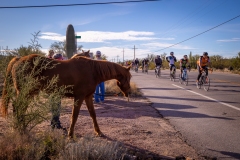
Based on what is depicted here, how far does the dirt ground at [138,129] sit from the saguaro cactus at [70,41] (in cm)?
758

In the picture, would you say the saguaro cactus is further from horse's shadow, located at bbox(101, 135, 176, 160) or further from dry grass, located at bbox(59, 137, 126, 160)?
dry grass, located at bbox(59, 137, 126, 160)

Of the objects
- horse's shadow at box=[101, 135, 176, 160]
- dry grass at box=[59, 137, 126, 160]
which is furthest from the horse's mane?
dry grass at box=[59, 137, 126, 160]

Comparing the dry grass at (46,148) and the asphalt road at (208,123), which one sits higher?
the dry grass at (46,148)

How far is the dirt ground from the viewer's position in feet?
14.3

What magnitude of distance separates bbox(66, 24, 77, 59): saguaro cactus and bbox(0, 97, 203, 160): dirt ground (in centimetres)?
758

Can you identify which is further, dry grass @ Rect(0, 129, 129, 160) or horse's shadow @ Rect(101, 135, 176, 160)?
horse's shadow @ Rect(101, 135, 176, 160)

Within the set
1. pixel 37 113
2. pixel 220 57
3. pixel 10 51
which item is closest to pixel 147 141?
pixel 37 113

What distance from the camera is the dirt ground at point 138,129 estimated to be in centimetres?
435

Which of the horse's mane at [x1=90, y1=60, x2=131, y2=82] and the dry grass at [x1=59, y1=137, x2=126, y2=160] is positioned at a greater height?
the horse's mane at [x1=90, y1=60, x2=131, y2=82]

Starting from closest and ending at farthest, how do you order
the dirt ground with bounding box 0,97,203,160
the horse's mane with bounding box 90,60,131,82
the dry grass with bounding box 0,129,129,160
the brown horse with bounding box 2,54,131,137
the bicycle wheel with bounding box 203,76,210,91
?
the dry grass with bounding box 0,129,129,160 → the dirt ground with bounding box 0,97,203,160 → the brown horse with bounding box 2,54,131,137 → the horse's mane with bounding box 90,60,131,82 → the bicycle wheel with bounding box 203,76,210,91

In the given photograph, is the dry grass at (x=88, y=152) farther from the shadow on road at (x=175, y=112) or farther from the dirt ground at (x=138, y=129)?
the shadow on road at (x=175, y=112)

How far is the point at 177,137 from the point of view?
5.20 meters

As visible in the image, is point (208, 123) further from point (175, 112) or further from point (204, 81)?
point (204, 81)

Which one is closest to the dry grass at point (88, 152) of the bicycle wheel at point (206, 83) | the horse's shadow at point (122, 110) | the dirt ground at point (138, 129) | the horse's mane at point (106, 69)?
the dirt ground at point (138, 129)
